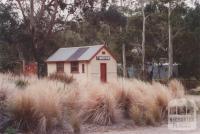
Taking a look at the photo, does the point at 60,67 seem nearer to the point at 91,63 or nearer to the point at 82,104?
the point at 91,63

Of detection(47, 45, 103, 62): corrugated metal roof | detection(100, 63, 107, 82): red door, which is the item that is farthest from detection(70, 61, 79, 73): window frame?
detection(100, 63, 107, 82): red door

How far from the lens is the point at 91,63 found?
103 feet

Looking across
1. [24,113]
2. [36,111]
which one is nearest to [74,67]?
[24,113]

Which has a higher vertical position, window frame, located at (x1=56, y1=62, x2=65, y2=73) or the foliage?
window frame, located at (x1=56, y1=62, x2=65, y2=73)

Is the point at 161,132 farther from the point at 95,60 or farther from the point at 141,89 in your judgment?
the point at 95,60

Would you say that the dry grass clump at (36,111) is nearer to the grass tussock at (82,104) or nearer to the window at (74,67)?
the grass tussock at (82,104)

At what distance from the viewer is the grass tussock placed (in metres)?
11.9

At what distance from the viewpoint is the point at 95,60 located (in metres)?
31.6

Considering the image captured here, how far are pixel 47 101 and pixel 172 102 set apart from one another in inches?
187

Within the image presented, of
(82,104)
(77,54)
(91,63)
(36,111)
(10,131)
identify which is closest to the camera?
A: (10,131)

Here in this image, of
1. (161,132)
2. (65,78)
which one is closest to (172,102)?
(161,132)

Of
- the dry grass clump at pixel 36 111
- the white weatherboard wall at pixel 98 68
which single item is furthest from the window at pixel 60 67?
the dry grass clump at pixel 36 111

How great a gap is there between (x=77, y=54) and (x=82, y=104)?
19.8 metres

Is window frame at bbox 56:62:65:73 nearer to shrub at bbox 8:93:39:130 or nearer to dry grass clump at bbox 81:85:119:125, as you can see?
dry grass clump at bbox 81:85:119:125
